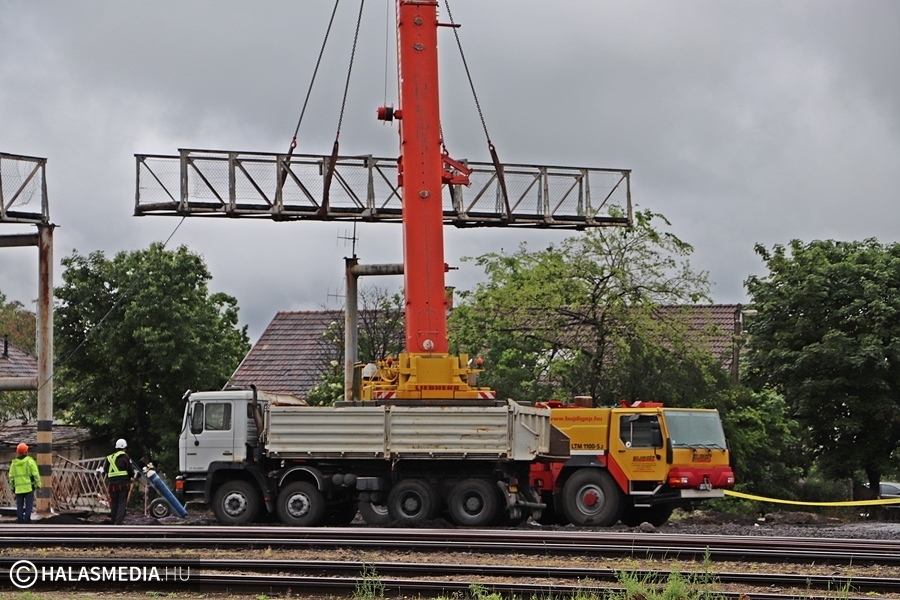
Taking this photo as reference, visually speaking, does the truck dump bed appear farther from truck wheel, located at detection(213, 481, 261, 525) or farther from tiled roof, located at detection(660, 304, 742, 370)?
tiled roof, located at detection(660, 304, 742, 370)

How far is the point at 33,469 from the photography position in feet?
82.7

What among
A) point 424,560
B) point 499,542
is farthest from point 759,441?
point 424,560

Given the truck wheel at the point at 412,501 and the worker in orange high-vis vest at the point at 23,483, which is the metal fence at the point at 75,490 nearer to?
the worker in orange high-vis vest at the point at 23,483

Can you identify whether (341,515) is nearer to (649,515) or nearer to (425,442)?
(425,442)

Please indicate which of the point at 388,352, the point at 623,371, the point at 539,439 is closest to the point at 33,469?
the point at 539,439

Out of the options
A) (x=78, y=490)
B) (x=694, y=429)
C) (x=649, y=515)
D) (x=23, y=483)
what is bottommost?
(x=649, y=515)

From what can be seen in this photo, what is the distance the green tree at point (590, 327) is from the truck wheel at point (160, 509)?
37.3 feet

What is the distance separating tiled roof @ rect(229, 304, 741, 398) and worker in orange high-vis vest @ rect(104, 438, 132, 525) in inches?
828

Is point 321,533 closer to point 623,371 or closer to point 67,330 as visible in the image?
point 623,371

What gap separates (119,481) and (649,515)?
33.2ft

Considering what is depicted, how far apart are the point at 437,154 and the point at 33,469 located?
1016cm

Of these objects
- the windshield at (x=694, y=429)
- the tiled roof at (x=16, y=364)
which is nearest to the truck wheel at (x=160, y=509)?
the windshield at (x=694, y=429)

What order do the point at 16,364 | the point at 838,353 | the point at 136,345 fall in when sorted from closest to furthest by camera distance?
the point at 838,353, the point at 136,345, the point at 16,364

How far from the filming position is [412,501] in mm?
22391
